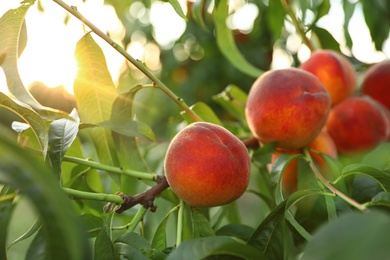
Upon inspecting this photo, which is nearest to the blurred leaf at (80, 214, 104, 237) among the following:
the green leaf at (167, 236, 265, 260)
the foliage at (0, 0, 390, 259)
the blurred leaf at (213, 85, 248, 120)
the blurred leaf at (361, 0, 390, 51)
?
the foliage at (0, 0, 390, 259)

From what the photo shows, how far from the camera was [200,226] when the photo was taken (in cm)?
74

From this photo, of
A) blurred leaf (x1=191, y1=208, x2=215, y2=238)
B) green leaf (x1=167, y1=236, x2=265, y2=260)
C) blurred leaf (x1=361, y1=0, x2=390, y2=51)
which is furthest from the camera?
blurred leaf (x1=361, y1=0, x2=390, y2=51)

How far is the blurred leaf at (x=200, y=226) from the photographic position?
0.73 m

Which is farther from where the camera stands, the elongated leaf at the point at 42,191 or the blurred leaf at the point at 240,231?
the blurred leaf at the point at 240,231

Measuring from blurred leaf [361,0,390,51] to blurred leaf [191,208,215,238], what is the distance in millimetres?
848

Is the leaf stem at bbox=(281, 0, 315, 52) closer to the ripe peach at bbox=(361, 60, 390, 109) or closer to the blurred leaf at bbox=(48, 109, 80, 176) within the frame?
the ripe peach at bbox=(361, 60, 390, 109)

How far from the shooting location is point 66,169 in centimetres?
88

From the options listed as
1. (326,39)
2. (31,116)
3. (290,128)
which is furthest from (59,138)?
(326,39)

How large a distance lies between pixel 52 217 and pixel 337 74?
799 mm

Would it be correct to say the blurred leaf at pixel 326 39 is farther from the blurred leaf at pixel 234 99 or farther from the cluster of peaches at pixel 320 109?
the blurred leaf at pixel 234 99

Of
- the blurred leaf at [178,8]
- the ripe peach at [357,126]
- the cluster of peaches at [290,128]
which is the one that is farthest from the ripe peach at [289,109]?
the blurred leaf at [178,8]

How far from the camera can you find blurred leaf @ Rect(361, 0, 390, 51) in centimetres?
137

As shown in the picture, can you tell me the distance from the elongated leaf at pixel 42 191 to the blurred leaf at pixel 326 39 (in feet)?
3.03

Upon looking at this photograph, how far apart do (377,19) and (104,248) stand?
3.69 feet
